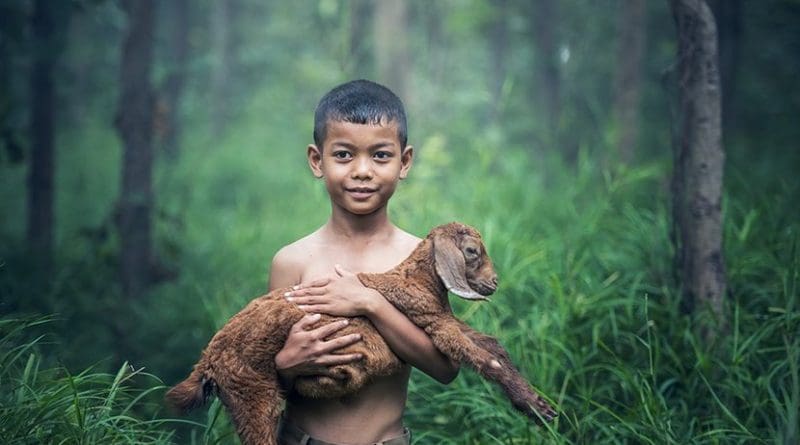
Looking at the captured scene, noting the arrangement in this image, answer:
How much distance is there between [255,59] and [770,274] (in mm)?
20490

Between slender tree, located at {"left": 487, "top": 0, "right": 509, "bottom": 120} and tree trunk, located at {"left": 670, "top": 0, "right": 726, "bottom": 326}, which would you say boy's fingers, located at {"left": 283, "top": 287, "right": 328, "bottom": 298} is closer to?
tree trunk, located at {"left": 670, "top": 0, "right": 726, "bottom": 326}

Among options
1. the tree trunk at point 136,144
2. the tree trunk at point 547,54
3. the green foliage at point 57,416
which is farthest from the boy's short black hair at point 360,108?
the tree trunk at point 547,54

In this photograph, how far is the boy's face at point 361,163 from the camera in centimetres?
232

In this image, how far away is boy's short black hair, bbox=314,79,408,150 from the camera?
2.34 m

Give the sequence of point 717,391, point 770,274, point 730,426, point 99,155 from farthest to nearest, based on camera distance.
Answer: point 99,155
point 770,274
point 717,391
point 730,426

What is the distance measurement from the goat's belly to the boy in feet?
0.09

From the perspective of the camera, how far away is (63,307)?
5.36 metres

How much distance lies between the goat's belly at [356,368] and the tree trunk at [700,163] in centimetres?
205

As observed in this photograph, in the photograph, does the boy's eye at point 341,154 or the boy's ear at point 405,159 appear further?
the boy's ear at point 405,159

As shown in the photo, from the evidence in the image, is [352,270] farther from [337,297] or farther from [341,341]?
[341,341]

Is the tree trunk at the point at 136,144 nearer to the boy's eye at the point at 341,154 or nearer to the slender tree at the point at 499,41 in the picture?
the boy's eye at the point at 341,154

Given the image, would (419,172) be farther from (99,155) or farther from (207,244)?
(99,155)

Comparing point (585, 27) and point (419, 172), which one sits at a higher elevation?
point (585, 27)

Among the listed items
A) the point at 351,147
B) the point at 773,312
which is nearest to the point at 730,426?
the point at 773,312
